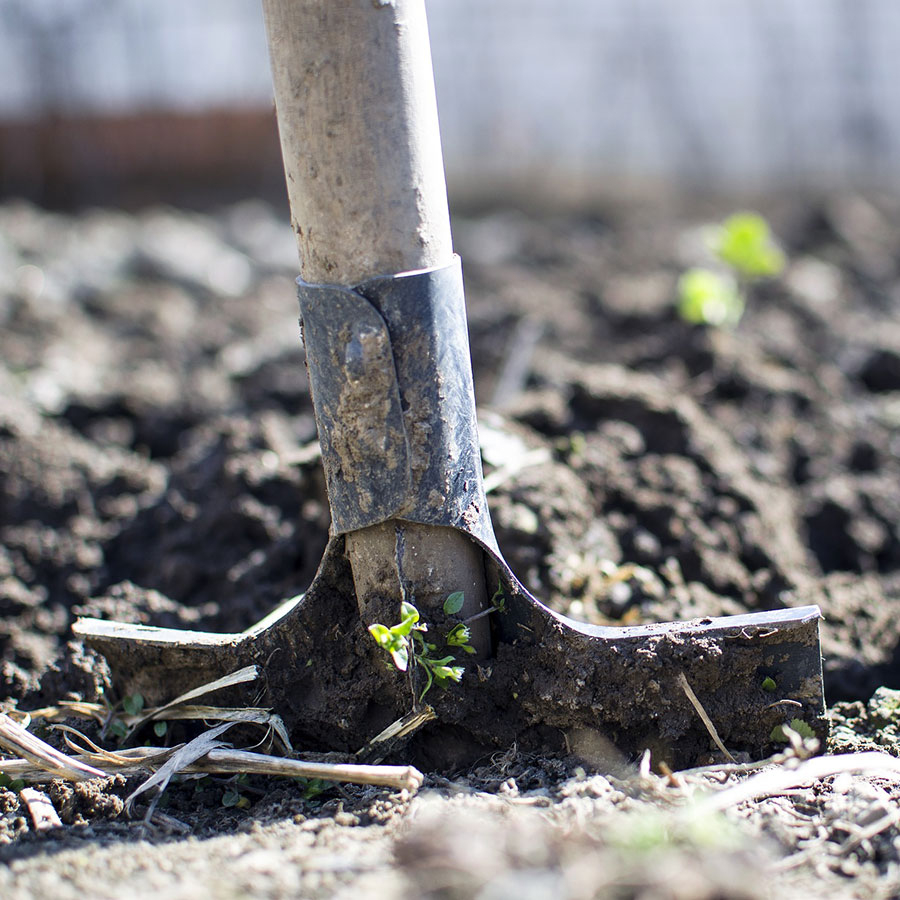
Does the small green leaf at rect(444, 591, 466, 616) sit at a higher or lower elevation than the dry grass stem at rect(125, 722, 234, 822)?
higher

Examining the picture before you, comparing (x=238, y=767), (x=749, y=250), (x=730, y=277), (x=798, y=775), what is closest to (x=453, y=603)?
(x=238, y=767)

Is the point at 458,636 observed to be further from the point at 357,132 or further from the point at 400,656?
the point at 357,132

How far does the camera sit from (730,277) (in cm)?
503

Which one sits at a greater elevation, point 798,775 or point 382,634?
point 382,634

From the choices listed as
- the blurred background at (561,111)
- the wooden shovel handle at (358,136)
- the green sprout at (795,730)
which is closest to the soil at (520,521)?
the green sprout at (795,730)

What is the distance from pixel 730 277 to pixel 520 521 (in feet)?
10.7

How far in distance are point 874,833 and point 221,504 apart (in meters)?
1.75

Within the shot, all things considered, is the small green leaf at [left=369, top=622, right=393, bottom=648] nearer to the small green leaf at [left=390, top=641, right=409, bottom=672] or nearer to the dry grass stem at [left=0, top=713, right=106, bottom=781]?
the small green leaf at [left=390, top=641, right=409, bottom=672]

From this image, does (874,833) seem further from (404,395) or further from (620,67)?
(620,67)

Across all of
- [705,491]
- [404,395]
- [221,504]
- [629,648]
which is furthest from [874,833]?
[221,504]

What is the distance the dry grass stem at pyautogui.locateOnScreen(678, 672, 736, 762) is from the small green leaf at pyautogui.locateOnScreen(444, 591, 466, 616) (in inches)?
15.9

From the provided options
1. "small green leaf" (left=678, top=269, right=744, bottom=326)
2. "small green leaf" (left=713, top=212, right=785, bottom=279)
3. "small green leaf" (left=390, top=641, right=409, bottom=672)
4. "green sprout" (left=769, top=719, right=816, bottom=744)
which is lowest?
"green sprout" (left=769, top=719, right=816, bottom=744)

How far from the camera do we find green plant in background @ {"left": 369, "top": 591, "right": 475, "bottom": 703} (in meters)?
1.56

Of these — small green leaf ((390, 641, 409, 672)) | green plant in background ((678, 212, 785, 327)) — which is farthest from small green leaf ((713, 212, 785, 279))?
small green leaf ((390, 641, 409, 672))
